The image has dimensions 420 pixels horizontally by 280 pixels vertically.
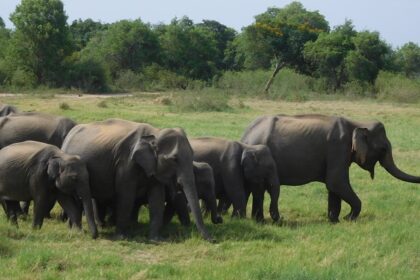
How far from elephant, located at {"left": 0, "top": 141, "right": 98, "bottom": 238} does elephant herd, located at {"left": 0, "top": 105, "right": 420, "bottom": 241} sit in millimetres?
14

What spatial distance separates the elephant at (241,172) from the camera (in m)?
10.8

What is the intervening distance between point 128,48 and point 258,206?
55.7 m

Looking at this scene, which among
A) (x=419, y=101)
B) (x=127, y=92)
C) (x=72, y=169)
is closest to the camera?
(x=72, y=169)

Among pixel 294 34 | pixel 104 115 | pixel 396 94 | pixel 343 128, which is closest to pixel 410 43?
pixel 294 34

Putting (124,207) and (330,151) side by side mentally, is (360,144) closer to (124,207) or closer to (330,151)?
(330,151)

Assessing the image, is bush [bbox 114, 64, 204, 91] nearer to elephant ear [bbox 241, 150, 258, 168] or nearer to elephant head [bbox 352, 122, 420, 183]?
elephant head [bbox 352, 122, 420, 183]

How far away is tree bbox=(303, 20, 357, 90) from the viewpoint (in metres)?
55.6

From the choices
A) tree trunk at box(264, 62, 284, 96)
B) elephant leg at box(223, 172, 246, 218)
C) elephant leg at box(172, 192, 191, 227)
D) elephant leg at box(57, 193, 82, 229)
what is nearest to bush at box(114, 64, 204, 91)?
tree trunk at box(264, 62, 284, 96)

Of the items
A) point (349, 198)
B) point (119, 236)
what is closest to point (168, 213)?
point (119, 236)

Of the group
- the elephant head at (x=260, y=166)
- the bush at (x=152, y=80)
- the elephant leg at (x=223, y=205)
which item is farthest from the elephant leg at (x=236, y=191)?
the bush at (x=152, y=80)

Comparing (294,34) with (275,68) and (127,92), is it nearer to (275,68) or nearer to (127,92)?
(275,68)

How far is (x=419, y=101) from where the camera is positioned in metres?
47.8

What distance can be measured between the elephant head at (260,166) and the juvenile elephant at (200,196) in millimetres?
734

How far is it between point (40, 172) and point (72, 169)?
56 centimetres
